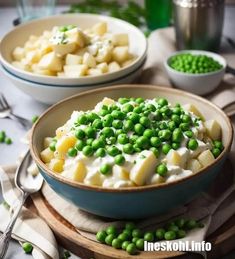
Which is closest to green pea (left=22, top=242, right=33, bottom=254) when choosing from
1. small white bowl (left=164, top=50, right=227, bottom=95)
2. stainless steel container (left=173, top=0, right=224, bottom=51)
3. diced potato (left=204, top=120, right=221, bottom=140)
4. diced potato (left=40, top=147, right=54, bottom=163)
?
diced potato (left=40, top=147, right=54, bottom=163)

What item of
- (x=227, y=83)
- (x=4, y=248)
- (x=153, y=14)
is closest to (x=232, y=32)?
Result: (x=153, y=14)

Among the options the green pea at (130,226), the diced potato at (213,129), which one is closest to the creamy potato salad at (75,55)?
the diced potato at (213,129)

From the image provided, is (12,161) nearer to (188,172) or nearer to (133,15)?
(188,172)

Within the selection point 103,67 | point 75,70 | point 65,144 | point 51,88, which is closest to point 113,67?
point 103,67

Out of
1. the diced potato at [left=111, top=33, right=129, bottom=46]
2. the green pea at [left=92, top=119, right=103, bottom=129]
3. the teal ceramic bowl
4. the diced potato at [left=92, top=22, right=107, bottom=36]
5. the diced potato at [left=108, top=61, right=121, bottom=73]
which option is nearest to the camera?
the teal ceramic bowl

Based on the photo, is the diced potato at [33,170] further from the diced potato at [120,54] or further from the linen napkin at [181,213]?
the diced potato at [120,54]

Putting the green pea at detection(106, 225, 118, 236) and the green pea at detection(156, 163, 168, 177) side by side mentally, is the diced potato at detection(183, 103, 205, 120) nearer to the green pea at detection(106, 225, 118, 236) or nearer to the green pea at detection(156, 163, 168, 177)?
the green pea at detection(156, 163, 168, 177)
